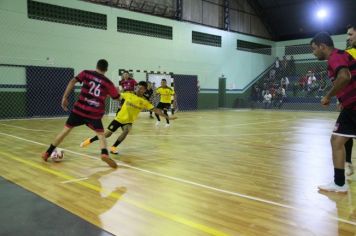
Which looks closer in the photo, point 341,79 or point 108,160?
point 341,79

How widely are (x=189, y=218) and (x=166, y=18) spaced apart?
18.7 m

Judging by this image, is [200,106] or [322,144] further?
[200,106]

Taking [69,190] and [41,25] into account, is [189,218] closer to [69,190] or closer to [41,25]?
[69,190]

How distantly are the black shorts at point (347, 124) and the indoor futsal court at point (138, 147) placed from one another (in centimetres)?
1

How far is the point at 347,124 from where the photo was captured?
4.02 metres

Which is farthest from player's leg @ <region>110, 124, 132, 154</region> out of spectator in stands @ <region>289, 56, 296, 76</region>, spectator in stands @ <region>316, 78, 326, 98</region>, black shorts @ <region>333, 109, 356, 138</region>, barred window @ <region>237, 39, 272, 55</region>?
spectator in stands @ <region>289, 56, 296, 76</region>

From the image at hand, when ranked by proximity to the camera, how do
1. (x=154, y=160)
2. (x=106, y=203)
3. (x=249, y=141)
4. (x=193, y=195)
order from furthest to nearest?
(x=249, y=141) → (x=154, y=160) → (x=193, y=195) → (x=106, y=203)

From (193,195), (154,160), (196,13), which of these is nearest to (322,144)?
(154,160)

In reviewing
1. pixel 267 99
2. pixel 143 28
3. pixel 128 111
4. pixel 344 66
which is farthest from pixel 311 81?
pixel 344 66

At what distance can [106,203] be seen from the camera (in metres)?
3.65

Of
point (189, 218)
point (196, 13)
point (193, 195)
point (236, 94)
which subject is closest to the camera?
point (189, 218)

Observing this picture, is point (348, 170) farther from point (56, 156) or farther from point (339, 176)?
point (56, 156)

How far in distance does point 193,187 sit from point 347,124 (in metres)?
1.93

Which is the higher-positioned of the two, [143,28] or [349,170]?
[143,28]
